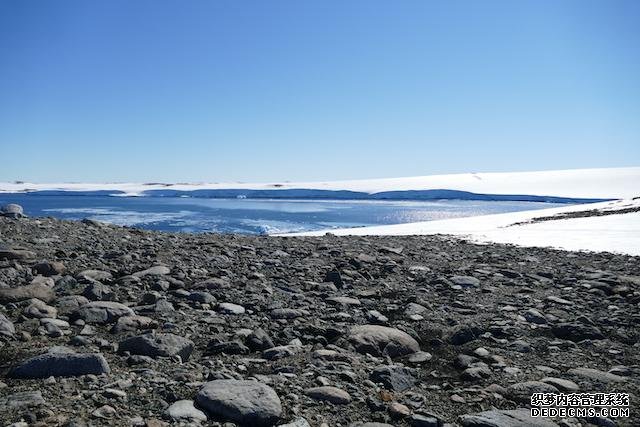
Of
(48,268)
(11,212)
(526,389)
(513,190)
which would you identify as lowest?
(526,389)

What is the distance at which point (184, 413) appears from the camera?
1938 mm

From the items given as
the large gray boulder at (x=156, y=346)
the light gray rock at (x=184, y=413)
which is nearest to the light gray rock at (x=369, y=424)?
the light gray rock at (x=184, y=413)

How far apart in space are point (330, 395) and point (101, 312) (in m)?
1.98

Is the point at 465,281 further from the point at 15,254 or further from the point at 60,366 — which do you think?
the point at 15,254

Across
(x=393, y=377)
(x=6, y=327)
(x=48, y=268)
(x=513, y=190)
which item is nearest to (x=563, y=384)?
(x=393, y=377)

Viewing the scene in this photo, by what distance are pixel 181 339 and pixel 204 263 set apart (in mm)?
2830

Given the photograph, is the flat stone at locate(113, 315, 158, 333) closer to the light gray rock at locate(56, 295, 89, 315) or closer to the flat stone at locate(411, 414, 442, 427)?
the light gray rock at locate(56, 295, 89, 315)

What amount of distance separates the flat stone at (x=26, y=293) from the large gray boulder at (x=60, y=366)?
1374 millimetres

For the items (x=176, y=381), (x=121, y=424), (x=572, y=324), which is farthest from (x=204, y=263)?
(x=572, y=324)

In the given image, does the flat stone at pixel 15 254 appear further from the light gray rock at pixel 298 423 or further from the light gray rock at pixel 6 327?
the light gray rock at pixel 298 423

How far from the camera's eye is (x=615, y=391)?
2510mm

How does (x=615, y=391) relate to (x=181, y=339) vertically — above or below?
below

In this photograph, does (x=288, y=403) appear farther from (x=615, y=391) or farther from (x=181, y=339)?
(x=615, y=391)

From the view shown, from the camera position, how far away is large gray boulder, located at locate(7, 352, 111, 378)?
218cm
